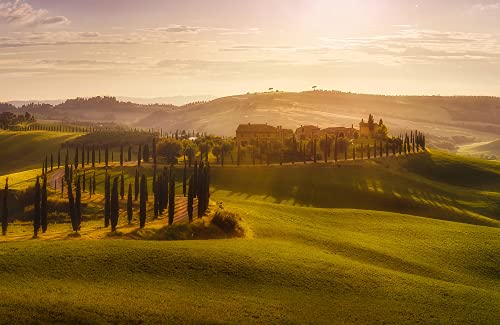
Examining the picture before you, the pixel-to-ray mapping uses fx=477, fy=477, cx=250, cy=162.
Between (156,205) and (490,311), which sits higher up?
(156,205)

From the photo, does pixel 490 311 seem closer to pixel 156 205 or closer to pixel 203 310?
pixel 203 310

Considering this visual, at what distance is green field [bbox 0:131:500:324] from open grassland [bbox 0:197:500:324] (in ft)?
0.35

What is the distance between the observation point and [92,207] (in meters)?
90.1

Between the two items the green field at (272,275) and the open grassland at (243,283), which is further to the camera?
the green field at (272,275)

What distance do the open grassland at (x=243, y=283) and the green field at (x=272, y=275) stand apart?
11 cm

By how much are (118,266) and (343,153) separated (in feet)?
422

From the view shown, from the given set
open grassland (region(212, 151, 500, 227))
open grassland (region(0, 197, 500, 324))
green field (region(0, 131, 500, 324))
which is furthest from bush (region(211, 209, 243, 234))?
open grassland (region(212, 151, 500, 227))

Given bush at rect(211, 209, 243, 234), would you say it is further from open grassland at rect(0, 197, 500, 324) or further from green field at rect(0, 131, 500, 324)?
green field at rect(0, 131, 500, 324)

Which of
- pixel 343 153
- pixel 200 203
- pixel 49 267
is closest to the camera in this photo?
pixel 49 267

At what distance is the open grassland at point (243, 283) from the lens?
39.6 metres

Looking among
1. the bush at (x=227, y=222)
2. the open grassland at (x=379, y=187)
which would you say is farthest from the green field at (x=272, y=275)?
the open grassland at (x=379, y=187)

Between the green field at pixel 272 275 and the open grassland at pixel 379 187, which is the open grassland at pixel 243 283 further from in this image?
the open grassland at pixel 379 187

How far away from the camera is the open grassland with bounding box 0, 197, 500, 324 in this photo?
130ft

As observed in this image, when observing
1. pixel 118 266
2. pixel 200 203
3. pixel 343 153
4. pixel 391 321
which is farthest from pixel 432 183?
pixel 118 266
